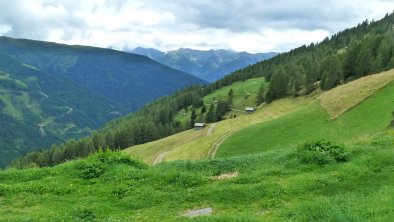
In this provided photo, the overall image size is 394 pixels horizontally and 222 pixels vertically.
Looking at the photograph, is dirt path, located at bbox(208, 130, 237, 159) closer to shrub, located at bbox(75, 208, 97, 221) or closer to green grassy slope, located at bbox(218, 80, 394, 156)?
green grassy slope, located at bbox(218, 80, 394, 156)

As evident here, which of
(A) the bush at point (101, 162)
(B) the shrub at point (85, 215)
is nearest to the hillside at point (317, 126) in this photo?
(A) the bush at point (101, 162)

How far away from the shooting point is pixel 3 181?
26172 mm

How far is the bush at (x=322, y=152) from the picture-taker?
26.1 m

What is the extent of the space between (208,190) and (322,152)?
8238 millimetres

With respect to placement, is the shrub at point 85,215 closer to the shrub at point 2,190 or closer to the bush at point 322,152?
the shrub at point 2,190

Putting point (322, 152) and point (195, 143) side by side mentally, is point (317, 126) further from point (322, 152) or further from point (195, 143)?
point (322, 152)

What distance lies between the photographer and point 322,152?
1045 inches

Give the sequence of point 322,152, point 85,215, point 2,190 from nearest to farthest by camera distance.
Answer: point 85,215
point 2,190
point 322,152

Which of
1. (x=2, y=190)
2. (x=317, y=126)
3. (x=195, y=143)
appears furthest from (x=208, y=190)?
(x=195, y=143)

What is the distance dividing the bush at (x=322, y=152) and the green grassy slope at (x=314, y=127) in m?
30.9

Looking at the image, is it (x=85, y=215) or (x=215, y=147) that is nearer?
(x=85, y=215)

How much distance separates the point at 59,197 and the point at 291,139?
159 ft

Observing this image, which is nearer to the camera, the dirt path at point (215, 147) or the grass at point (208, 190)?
the grass at point (208, 190)

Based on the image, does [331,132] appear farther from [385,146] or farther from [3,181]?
[3,181]
